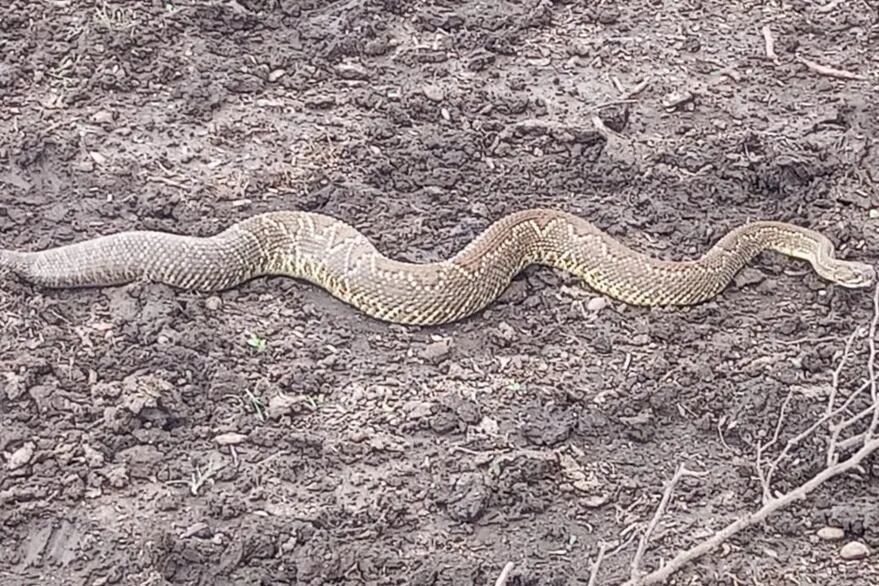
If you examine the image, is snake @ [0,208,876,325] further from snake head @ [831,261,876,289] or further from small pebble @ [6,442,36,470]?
small pebble @ [6,442,36,470]

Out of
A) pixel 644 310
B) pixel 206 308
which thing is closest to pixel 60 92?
pixel 206 308

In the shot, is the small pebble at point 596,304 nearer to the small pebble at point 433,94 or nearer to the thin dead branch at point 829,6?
the small pebble at point 433,94

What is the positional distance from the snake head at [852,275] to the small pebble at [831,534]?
265cm

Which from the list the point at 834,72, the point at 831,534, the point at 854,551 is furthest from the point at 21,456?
the point at 834,72

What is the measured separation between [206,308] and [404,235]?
1.68 m

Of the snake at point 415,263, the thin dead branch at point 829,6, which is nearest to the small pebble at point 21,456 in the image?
the snake at point 415,263

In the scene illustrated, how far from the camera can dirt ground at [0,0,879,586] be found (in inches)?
304

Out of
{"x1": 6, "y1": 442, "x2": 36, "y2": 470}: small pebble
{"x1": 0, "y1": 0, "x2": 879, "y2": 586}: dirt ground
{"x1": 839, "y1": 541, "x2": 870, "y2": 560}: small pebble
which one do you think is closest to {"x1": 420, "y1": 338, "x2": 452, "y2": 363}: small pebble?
{"x1": 0, "y1": 0, "x2": 879, "y2": 586}: dirt ground

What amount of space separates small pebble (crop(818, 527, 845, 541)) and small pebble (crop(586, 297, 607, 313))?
2556 millimetres

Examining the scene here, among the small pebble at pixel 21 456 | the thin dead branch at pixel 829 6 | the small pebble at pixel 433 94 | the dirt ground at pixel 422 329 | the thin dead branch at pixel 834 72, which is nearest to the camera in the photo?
the dirt ground at pixel 422 329

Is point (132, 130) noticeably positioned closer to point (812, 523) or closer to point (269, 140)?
point (269, 140)

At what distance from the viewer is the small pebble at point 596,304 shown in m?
9.92

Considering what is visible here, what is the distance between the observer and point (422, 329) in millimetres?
9586

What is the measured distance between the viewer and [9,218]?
32.9 ft
